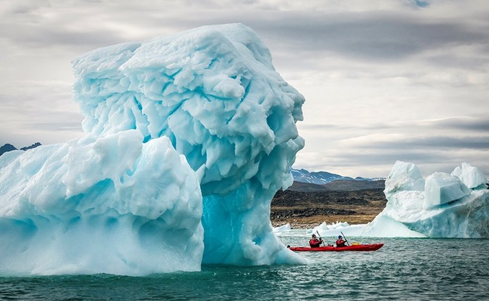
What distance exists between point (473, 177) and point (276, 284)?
40875 mm

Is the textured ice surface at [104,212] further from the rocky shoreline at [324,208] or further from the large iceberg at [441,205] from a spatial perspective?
the rocky shoreline at [324,208]

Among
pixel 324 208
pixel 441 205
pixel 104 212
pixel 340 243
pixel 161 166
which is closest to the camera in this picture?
pixel 104 212

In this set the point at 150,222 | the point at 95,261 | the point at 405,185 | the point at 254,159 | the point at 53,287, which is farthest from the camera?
the point at 405,185

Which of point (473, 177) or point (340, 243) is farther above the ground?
point (473, 177)

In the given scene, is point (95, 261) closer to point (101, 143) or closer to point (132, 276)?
point (132, 276)

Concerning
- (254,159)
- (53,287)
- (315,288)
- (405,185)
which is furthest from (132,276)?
(405,185)

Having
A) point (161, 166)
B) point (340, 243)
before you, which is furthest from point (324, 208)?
point (161, 166)

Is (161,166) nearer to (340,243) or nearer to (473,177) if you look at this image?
(340,243)

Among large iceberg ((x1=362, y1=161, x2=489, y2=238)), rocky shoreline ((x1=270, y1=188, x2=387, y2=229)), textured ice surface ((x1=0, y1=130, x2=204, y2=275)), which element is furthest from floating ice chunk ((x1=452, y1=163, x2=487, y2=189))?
rocky shoreline ((x1=270, y1=188, x2=387, y2=229))

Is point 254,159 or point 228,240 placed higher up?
point 254,159

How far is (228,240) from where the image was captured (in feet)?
89.5

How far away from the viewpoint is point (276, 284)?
21.9m

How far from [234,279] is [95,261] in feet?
15.9

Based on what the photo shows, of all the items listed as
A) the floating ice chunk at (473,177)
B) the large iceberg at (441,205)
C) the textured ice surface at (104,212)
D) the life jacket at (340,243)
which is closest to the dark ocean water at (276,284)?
the textured ice surface at (104,212)
